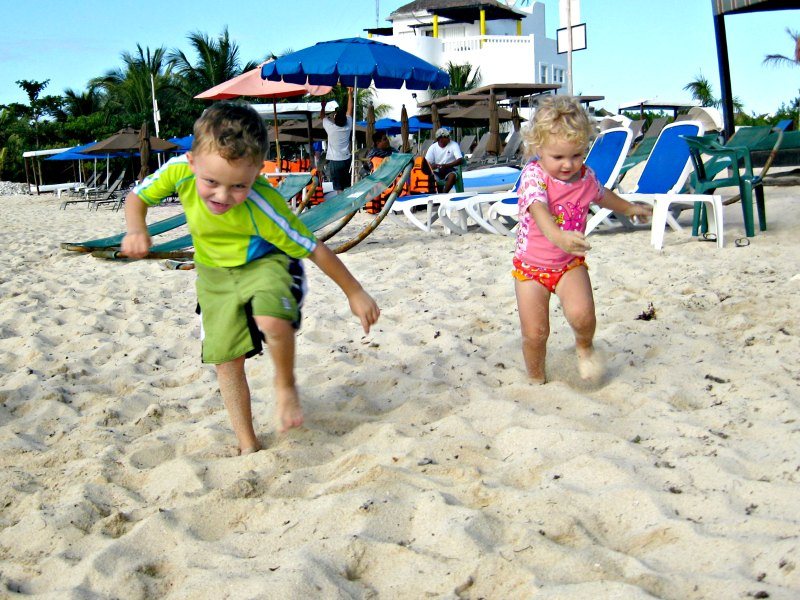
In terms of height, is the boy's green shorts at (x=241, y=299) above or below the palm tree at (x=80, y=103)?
below

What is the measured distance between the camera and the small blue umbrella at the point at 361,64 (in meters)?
10.4

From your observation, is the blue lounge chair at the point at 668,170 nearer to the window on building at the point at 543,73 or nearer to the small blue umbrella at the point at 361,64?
the small blue umbrella at the point at 361,64

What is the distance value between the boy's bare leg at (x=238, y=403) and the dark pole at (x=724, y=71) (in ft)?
33.9

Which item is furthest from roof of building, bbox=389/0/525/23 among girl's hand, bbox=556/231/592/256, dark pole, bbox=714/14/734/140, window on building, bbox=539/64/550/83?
girl's hand, bbox=556/231/592/256

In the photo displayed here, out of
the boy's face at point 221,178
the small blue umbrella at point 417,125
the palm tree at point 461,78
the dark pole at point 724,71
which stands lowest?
the boy's face at point 221,178

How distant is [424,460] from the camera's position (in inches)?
101

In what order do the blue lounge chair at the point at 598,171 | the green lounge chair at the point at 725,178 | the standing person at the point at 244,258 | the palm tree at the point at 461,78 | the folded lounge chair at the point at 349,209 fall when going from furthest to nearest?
the palm tree at the point at 461,78
the folded lounge chair at the point at 349,209
the blue lounge chair at the point at 598,171
the green lounge chair at the point at 725,178
the standing person at the point at 244,258

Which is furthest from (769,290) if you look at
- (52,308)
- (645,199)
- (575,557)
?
(52,308)

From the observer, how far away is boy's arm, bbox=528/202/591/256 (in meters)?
2.89

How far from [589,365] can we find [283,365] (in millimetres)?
1326

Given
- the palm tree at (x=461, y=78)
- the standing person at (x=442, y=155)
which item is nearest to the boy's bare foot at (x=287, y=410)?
the standing person at (x=442, y=155)

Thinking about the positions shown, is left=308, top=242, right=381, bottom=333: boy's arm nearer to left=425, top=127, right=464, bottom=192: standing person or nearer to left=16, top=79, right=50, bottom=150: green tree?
left=425, top=127, right=464, bottom=192: standing person

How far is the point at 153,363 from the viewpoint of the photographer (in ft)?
13.1

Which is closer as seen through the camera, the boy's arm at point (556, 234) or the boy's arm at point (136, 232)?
the boy's arm at point (136, 232)
